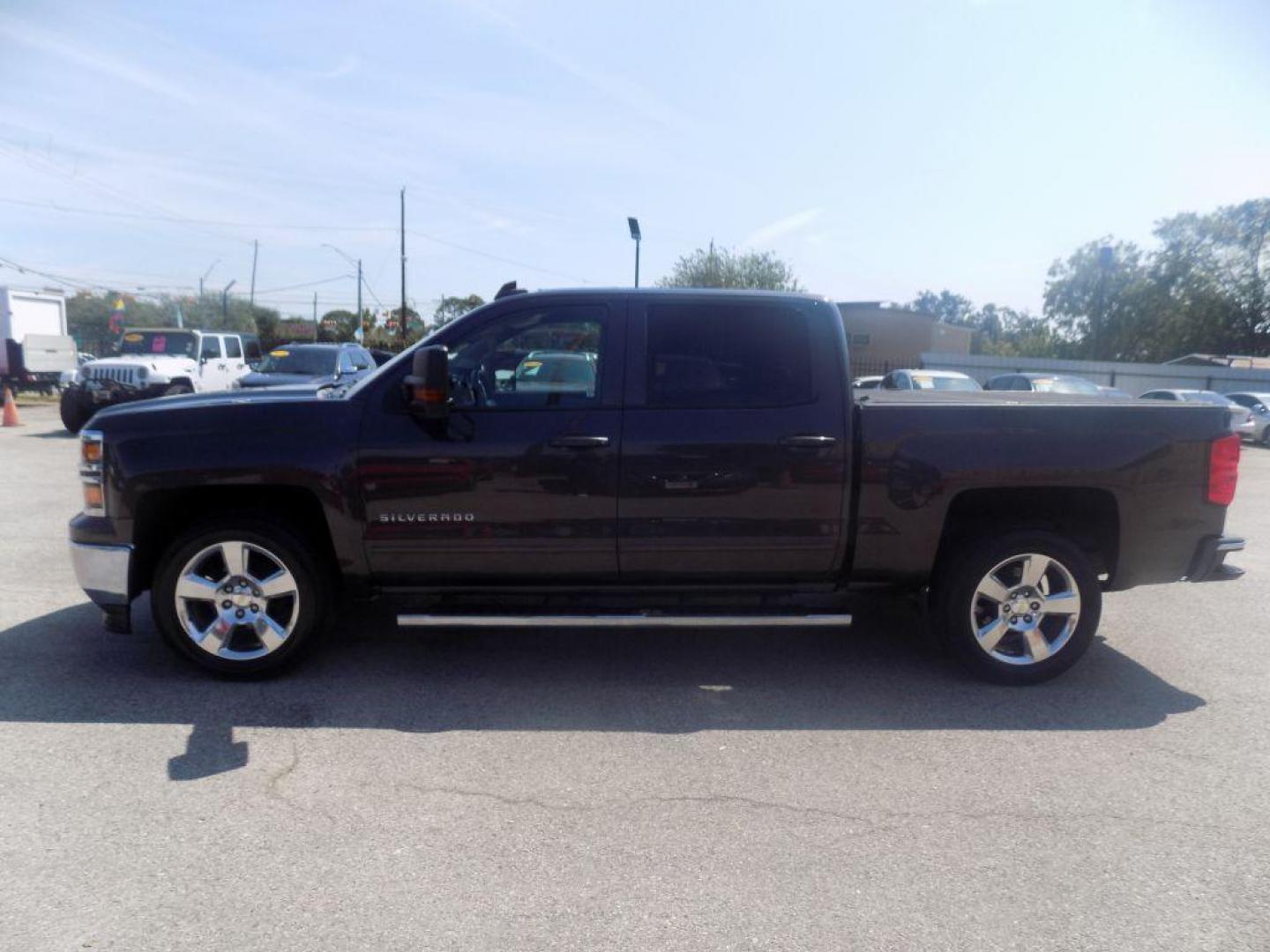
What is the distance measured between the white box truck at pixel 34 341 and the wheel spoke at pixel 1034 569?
1116 inches

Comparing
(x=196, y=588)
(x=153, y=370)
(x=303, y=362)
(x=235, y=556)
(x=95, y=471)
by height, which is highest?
(x=303, y=362)

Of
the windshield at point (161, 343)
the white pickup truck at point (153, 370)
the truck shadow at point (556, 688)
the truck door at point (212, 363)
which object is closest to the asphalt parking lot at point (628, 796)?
the truck shadow at point (556, 688)

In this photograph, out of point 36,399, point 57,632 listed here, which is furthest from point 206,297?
point 57,632

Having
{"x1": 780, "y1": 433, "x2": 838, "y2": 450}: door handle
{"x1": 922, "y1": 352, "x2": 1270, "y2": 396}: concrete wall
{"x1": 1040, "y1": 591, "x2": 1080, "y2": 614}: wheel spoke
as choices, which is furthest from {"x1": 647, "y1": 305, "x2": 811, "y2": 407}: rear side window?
{"x1": 922, "y1": 352, "x2": 1270, "y2": 396}: concrete wall

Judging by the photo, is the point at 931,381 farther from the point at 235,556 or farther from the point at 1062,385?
the point at 235,556

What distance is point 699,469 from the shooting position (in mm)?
4469

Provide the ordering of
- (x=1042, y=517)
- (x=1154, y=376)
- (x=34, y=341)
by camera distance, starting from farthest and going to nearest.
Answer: (x=1154, y=376), (x=34, y=341), (x=1042, y=517)

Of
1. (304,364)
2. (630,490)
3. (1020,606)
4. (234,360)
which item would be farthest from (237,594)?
(234,360)

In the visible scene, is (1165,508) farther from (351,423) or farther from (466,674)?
(351,423)

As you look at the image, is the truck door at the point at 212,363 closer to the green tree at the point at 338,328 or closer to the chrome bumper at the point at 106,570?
the chrome bumper at the point at 106,570

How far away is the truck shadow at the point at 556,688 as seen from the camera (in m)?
4.20

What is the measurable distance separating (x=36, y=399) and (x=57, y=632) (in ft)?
86.1

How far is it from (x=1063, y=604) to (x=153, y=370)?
1594 cm

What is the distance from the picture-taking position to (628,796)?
11.6ft
